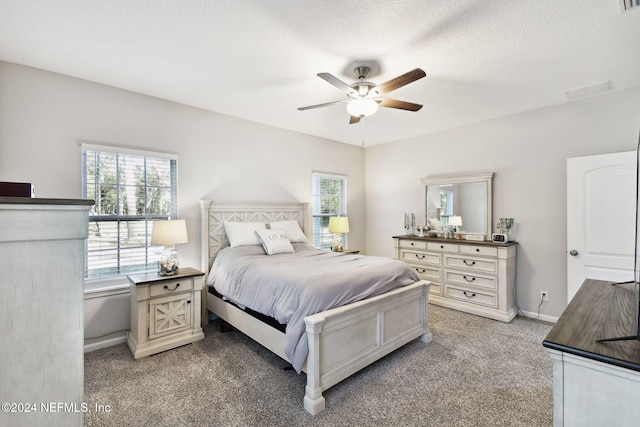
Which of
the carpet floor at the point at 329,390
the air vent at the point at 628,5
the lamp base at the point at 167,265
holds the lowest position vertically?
the carpet floor at the point at 329,390

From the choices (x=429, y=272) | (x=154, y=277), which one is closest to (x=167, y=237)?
(x=154, y=277)

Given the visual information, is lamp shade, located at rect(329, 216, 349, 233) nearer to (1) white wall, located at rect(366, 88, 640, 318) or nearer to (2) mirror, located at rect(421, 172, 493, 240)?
(2) mirror, located at rect(421, 172, 493, 240)

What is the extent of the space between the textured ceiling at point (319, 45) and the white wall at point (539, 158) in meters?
0.30

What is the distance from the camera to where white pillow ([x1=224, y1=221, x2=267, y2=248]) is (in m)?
3.54

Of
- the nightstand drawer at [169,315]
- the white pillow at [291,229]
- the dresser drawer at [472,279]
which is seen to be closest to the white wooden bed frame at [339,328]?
the nightstand drawer at [169,315]

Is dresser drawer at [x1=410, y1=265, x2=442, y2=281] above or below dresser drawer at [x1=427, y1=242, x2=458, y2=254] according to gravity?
below

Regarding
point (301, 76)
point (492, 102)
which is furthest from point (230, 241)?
point (492, 102)

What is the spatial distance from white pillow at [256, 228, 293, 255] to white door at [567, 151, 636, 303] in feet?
10.8

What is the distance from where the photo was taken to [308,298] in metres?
2.15

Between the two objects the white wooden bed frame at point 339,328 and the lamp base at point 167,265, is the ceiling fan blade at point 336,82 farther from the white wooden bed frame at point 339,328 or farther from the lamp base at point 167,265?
the lamp base at point 167,265

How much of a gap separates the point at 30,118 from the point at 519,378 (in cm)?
478

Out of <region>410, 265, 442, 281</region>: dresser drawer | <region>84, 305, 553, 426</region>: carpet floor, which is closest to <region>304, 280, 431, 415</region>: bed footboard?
<region>84, 305, 553, 426</region>: carpet floor

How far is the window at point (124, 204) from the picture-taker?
9.61 feet

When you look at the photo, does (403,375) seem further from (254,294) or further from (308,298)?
(254,294)
